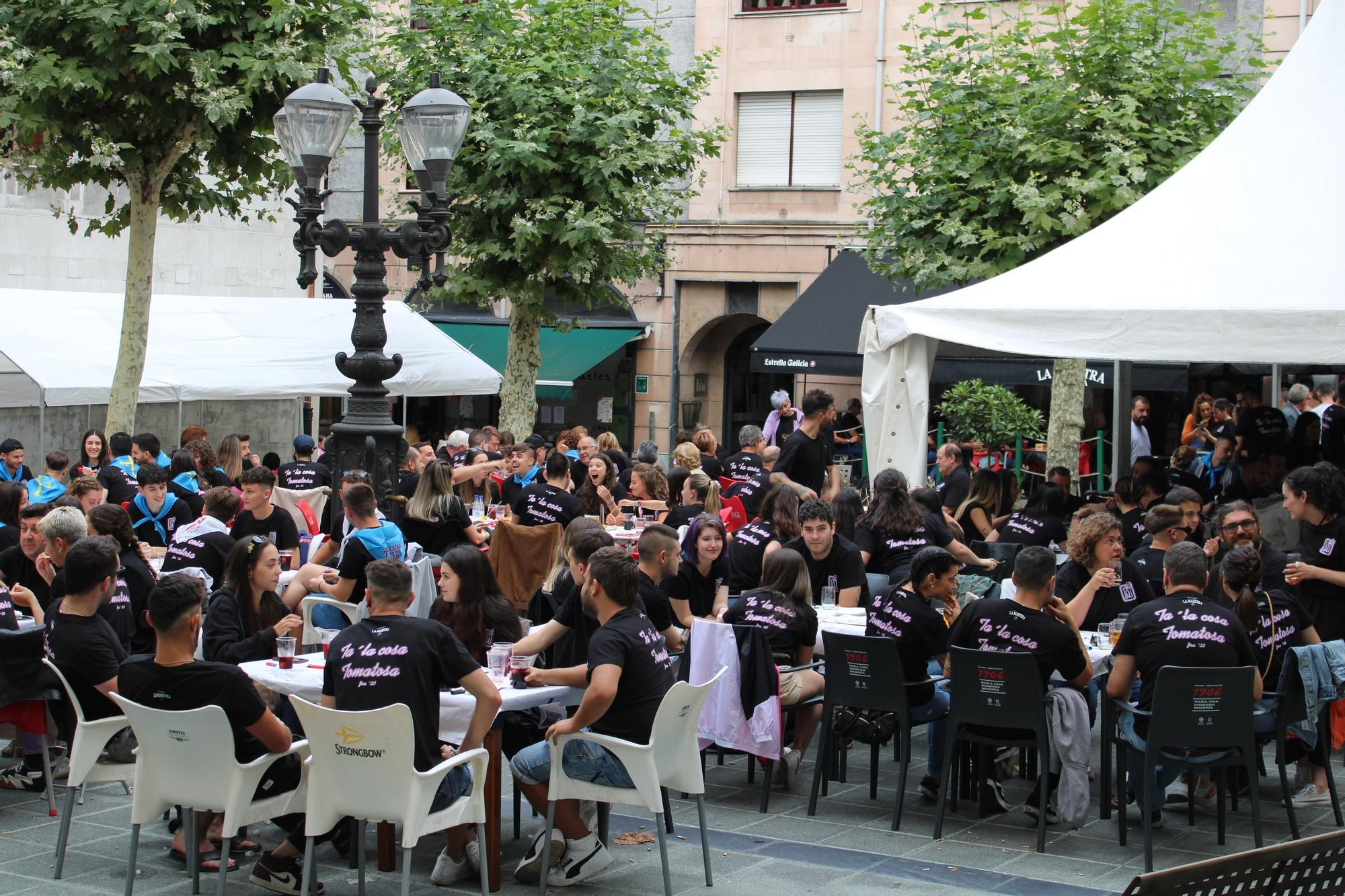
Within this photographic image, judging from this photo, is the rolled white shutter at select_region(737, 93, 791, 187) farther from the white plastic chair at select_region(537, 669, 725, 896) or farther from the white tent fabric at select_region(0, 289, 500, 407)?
Answer: the white plastic chair at select_region(537, 669, 725, 896)

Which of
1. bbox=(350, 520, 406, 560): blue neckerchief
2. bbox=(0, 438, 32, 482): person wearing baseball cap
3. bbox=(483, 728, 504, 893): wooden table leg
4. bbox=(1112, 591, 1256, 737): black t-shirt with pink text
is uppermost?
bbox=(0, 438, 32, 482): person wearing baseball cap

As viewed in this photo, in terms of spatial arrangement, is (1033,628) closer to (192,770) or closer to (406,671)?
(406,671)

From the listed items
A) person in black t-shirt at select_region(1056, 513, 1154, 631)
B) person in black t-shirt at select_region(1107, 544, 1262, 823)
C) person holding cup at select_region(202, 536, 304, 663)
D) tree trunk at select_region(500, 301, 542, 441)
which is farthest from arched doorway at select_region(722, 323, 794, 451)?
person holding cup at select_region(202, 536, 304, 663)

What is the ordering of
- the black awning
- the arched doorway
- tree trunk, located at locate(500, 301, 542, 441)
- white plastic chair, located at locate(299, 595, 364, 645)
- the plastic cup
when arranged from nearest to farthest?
the plastic cup, white plastic chair, located at locate(299, 595, 364, 645), tree trunk, located at locate(500, 301, 542, 441), the black awning, the arched doorway

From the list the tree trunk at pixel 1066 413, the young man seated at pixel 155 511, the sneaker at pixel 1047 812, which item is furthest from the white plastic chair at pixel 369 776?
the tree trunk at pixel 1066 413

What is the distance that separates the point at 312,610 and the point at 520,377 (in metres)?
10.8

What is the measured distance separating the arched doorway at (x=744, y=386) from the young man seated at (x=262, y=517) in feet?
53.8

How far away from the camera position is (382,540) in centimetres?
832

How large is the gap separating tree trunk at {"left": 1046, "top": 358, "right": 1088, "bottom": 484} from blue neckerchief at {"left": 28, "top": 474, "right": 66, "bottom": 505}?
33.2 feet

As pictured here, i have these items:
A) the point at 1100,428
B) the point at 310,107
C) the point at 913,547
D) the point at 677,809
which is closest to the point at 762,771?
the point at 677,809

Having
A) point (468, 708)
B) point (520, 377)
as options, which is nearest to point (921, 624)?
point (468, 708)

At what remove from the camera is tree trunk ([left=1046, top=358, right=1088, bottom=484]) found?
1580cm

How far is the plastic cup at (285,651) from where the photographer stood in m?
6.38

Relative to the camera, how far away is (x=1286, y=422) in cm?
1287
